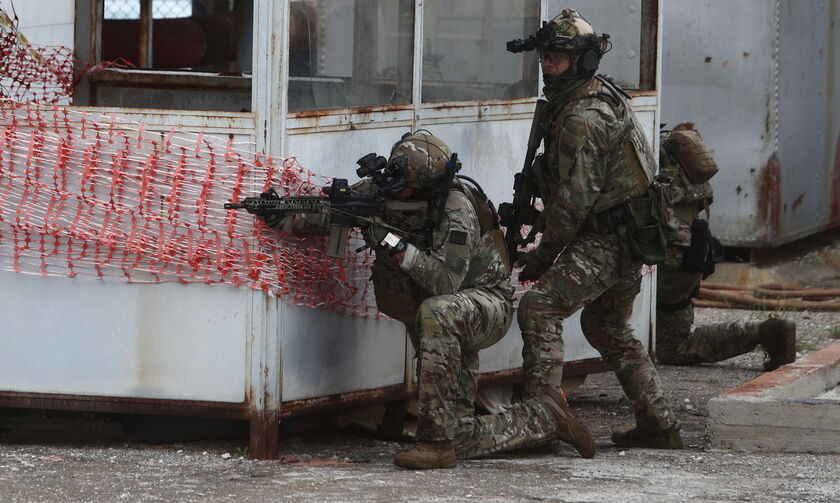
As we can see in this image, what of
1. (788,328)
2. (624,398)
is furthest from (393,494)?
(788,328)

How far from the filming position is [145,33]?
8172mm

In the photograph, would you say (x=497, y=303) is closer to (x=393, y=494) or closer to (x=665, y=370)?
(x=393, y=494)

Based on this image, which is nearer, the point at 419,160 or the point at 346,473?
the point at 346,473

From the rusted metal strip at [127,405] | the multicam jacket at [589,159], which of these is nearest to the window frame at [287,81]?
the multicam jacket at [589,159]

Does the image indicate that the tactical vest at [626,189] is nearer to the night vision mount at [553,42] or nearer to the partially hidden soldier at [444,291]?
the night vision mount at [553,42]

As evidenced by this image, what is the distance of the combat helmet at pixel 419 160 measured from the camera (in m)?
5.34

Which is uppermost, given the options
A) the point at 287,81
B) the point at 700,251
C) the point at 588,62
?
the point at 588,62

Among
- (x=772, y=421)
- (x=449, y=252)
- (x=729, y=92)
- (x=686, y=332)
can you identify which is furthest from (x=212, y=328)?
(x=729, y=92)

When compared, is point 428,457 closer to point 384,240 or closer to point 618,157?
point 384,240

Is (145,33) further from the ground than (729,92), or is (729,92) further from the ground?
(145,33)

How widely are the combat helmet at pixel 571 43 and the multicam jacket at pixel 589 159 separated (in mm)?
84

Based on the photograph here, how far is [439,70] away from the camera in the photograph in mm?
6148

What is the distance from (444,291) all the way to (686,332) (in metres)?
3.45

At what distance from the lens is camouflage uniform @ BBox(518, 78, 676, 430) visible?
566cm
